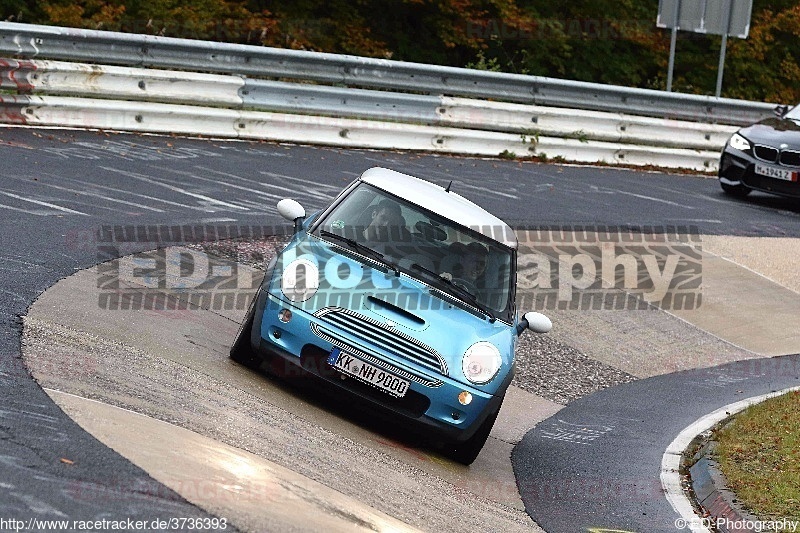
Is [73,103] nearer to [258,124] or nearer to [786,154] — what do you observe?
[258,124]

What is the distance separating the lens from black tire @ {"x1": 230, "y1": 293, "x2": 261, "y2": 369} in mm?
8352

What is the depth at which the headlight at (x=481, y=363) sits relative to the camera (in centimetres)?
802

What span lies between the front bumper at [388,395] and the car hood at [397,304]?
10 centimetres

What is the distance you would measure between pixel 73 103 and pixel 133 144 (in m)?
0.97

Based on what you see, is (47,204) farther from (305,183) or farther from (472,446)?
(472,446)

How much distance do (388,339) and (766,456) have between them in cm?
299

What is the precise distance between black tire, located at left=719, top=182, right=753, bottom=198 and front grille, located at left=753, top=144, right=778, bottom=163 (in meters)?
→ 0.61

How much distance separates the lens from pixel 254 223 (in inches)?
515

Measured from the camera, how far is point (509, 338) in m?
8.41

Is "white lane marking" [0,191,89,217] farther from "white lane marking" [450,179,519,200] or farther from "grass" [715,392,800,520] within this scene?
"grass" [715,392,800,520]

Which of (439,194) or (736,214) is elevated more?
(439,194)

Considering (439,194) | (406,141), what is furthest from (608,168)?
(439,194)

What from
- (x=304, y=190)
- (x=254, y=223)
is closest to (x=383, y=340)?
(x=254, y=223)

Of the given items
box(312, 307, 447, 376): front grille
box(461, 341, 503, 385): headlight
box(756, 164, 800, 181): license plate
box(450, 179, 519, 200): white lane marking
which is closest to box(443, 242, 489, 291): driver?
box(461, 341, 503, 385): headlight
